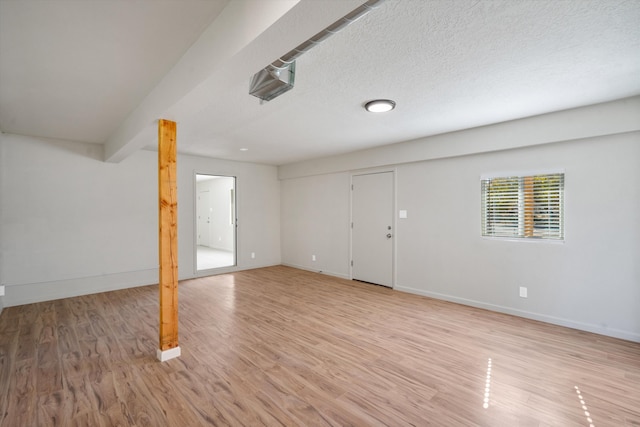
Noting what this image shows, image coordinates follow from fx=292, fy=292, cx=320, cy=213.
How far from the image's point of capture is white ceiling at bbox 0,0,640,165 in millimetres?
1588

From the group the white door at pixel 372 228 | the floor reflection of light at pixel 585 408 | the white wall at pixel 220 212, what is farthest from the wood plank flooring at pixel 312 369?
the white wall at pixel 220 212

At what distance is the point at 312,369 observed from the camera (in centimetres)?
250

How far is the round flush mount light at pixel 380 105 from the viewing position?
2940 mm

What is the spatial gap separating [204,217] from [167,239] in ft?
27.5

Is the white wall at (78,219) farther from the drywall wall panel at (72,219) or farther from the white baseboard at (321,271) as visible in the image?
the white baseboard at (321,271)

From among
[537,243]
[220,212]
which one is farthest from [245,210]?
[537,243]

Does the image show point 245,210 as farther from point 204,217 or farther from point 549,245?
point 549,245

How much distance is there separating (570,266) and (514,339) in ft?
3.73

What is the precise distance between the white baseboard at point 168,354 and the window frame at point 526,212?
3.96 metres

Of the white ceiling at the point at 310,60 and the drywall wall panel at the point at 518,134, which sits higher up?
the white ceiling at the point at 310,60

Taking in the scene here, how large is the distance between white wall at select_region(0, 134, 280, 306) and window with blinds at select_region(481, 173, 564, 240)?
205 inches

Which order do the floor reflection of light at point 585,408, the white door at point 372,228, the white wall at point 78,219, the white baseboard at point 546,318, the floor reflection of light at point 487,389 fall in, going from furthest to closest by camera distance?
the white door at point 372,228 → the white wall at point 78,219 → the white baseboard at point 546,318 → the floor reflection of light at point 487,389 → the floor reflection of light at point 585,408

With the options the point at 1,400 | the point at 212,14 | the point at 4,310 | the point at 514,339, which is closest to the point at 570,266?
the point at 514,339

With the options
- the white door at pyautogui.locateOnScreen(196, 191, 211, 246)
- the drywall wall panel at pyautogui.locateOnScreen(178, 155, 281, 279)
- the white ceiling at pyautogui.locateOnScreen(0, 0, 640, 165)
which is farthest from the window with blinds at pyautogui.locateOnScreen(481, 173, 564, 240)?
the white door at pyautogui.locateOnScreen(196, 191, 211, 246)
